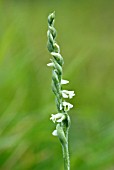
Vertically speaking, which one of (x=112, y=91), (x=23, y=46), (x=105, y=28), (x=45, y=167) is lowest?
(x=45, y=167)

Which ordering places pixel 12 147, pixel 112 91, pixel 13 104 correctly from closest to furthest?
1. pixel 12 147
2. pixel 13 104
3. pixel 112 91

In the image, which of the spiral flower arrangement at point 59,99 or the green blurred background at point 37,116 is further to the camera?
the green blurred background at point 37,116

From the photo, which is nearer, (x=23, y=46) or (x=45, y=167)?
(x=45, y=167)

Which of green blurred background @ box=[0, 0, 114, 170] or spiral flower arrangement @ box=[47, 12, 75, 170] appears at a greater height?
green blurred background @ box=[0, 0, 114, 170]

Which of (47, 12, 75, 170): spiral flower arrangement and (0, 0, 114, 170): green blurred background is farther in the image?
(0, 0, 114, 170): green blurred background

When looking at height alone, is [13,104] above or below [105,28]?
below

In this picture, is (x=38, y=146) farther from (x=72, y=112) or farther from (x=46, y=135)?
(x=72, y=112)

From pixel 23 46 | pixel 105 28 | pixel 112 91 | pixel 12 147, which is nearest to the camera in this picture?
pixel 12 147

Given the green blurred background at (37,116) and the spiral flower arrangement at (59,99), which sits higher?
the green blurred background at (37,116)

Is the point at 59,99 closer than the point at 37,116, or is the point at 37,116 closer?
the point at 59,99

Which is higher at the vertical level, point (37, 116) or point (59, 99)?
point (37, 116)

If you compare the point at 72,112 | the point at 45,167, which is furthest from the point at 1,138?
the point at 72,112
